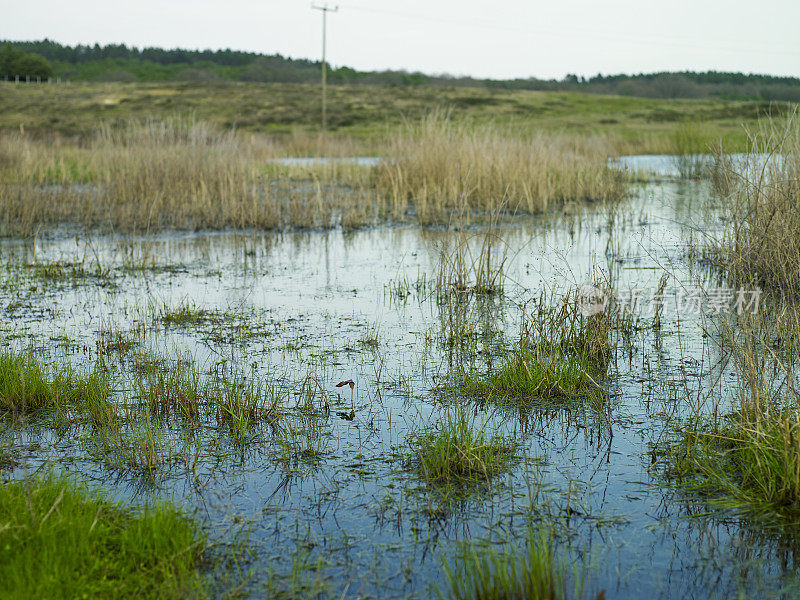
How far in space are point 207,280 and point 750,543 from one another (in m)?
6.28

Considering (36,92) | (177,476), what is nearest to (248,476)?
(177,476)

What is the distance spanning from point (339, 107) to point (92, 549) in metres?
46.2

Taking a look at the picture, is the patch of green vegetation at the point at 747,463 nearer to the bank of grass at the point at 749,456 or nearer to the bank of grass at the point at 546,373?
the bank of grass at the point at 749,456

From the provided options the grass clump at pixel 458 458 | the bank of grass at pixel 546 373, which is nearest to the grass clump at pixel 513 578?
the grass clump at pixel 458 458

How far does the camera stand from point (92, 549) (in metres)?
2.67

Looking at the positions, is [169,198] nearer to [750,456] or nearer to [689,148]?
[750,456]

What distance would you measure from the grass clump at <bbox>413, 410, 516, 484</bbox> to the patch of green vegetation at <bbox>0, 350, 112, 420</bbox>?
5.97ft

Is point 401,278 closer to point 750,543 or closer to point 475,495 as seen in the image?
point 475,495

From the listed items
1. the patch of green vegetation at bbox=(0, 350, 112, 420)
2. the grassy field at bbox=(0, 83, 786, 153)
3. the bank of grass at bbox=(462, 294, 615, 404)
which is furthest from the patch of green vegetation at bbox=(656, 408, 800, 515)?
the grassy field at bbox=(0, 83, 786, 153)

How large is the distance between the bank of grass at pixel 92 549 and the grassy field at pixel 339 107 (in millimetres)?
31553

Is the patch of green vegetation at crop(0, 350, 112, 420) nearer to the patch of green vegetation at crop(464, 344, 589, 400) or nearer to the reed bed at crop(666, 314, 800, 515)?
the patch of green vegetation at crop(464, 344, 589, 400)

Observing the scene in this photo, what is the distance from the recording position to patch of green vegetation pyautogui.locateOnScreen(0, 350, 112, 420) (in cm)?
415

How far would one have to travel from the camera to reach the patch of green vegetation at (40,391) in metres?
4.15

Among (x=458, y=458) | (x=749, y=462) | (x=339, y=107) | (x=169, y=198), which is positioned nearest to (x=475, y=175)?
(x=169, y=198)
